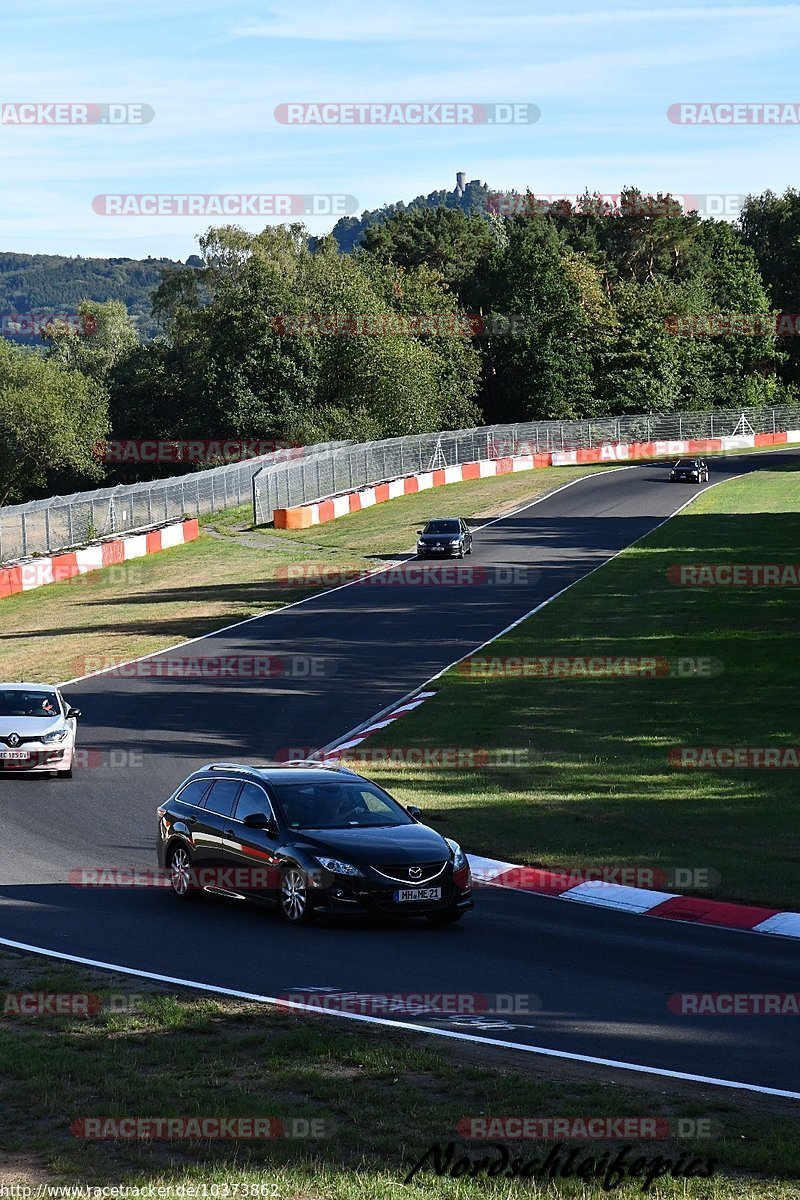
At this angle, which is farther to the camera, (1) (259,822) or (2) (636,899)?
(2) (636,899)

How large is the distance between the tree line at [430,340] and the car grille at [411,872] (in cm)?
7079

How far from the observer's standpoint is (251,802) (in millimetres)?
15023

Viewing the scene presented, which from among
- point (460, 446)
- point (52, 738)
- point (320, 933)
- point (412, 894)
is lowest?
point (320, 933)

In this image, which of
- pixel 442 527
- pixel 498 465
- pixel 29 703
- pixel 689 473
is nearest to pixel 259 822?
pixel 29 703

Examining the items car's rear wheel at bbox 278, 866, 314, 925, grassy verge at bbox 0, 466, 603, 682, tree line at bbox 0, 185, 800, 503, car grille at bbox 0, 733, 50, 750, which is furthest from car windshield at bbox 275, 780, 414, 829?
tree line at bbox 0, 185, 800, 503

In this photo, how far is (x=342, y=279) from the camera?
9794 cm

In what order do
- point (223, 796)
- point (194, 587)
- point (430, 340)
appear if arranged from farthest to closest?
point (430, 340), point (194, 587), point (223, 796)

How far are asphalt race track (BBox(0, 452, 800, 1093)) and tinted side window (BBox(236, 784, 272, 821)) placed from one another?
1008 mm

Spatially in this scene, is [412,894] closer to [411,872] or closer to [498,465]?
[411,872]

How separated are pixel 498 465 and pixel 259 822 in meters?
64.5

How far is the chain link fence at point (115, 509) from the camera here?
161ft

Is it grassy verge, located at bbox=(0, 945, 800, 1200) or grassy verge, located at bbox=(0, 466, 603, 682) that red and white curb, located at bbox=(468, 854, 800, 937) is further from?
grassy verge, located at bbox=(0, 466, 603, 682)

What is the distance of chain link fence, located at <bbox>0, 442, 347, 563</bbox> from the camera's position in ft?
161

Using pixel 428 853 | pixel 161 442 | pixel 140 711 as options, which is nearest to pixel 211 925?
pixel 428 853
